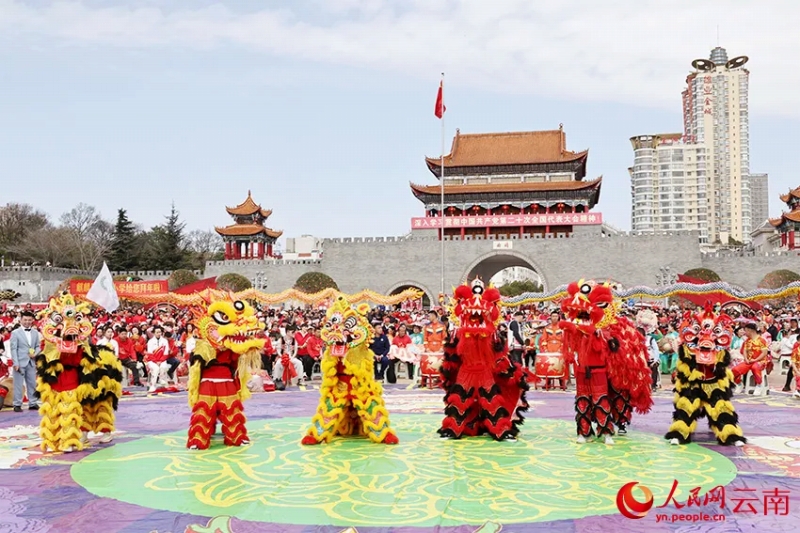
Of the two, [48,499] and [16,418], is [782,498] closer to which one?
[48,499]

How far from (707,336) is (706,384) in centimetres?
43

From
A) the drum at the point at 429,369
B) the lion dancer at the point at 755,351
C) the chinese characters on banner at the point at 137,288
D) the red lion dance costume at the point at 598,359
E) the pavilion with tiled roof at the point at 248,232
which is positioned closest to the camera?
the red lion dance costume at the point at 598,359

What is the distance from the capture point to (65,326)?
6184mm

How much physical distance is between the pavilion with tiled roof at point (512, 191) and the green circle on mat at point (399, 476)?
31.0 meters

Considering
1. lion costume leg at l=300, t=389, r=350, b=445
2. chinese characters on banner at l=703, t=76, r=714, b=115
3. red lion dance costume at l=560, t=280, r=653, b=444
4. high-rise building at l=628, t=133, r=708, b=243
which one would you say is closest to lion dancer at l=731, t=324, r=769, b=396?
red lion dance costume at l=560, t=280, r=653, b=444

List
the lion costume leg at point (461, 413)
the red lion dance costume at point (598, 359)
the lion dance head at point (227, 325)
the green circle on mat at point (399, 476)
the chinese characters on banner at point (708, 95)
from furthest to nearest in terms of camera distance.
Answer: the chinese characters on banner at point (708, 95) → the lion costume leg at point (461, 413) → the red lion dance costume at point (598, 359) → the lion dance head at point (227, 325) → the green circle on mat at point (399, 476)

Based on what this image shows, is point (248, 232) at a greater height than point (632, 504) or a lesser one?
greater

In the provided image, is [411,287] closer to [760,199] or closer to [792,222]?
[792,222]

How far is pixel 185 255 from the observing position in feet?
154

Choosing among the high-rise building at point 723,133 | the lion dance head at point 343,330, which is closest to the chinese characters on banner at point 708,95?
the high-rise building at point 723,133

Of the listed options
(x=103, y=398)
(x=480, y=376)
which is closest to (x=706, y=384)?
(x=480, y=376)

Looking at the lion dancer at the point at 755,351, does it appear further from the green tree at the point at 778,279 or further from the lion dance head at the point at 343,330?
the green tree at the point at 778,279

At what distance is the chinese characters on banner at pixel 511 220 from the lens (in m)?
37.1

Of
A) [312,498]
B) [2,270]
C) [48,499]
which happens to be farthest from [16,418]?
[2,270]
